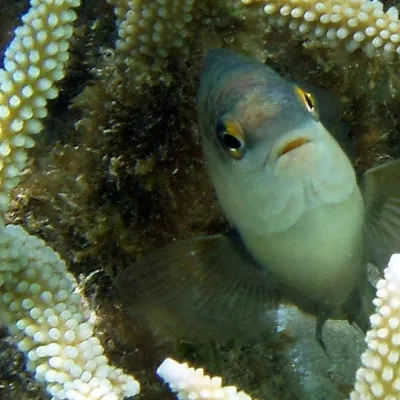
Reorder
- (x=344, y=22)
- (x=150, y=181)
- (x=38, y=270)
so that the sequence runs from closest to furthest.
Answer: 1. (x=38, y=270)
2. (x=344, y=22)
3. (x=150, y=181)

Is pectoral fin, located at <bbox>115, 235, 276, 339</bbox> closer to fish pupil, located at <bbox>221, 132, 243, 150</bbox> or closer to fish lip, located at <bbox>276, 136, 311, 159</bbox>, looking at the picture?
fish pupil, located at <bbox>221, 132, 243, 150</bbox>

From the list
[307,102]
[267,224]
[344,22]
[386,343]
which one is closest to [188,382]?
[386,343]

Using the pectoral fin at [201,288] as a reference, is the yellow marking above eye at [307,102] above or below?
above

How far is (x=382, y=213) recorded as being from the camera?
2242 mm

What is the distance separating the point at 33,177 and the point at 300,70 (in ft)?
4.23

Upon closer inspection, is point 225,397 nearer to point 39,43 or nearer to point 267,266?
point 267,266

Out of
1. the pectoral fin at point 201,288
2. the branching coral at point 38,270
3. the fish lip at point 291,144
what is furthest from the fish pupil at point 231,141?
the branching coral at point 38,270

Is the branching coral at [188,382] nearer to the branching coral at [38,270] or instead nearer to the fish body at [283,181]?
the branching coral at [38,270]

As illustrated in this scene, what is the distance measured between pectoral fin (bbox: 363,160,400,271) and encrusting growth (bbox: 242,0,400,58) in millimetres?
472

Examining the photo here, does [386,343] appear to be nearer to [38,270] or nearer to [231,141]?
[231,141]

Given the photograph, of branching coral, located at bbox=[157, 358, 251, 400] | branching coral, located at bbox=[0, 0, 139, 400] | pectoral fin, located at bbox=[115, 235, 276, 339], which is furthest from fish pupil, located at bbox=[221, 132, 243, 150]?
branching coral, located at bbox=[157, 358, 251, 400]

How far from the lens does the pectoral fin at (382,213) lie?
85.5 inches

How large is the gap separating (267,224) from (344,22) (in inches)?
33.0

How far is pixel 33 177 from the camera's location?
2.43 m
